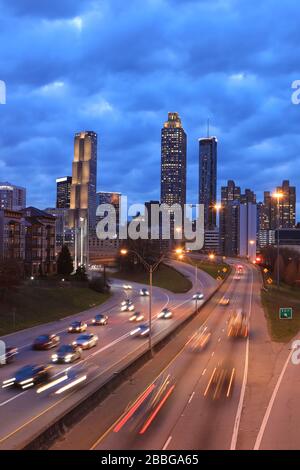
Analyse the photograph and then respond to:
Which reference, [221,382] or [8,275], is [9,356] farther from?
[8,275]

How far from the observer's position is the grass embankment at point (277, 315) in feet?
Result: 155

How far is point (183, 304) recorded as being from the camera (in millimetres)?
74938

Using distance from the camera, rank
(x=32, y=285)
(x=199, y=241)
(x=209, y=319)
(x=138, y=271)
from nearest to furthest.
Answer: (x=209, y=319) → (x=32, y=285) → (x=138, y=271) → (x=199, y=241)

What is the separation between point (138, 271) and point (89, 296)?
46.3m

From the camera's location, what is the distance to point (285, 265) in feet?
445

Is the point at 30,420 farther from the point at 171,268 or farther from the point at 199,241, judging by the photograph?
the point at 199,241

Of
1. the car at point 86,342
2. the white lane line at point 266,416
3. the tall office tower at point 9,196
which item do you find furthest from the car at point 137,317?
the tall office tower at point 9,196

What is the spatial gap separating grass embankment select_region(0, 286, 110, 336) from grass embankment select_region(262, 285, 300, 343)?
22.5 metres

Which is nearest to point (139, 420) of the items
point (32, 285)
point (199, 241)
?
point (32, 285)

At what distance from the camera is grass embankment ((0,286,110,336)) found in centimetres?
5088

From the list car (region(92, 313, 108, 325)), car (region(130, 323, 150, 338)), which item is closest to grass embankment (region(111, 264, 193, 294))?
car (region(92, 313, 108, 325))

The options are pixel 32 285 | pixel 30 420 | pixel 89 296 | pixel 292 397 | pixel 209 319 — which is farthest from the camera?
pixel 89 296

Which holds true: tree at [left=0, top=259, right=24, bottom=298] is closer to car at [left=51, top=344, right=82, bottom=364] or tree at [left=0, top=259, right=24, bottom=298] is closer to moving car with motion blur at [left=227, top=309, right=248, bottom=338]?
moving car with motion blur at [left=227, top=309, right=248, bottom=338]
